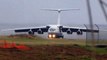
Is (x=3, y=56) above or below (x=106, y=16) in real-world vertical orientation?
below

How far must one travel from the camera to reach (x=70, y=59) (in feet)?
82.4

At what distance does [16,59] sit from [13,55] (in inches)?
89.2

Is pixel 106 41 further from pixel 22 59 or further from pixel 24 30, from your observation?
pixel 24 30

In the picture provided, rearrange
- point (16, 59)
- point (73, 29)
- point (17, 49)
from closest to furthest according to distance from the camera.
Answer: point (16, 59) < point (17, 49) < point (73, 29)

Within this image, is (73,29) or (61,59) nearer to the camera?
(61,59)

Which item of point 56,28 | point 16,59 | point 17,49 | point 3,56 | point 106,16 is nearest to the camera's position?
point 106,16

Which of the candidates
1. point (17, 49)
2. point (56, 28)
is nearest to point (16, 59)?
point (17, 49)

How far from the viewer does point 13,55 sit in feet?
87.9

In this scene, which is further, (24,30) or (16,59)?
(24,30)

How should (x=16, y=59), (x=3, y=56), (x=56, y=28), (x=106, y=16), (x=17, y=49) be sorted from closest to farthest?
(x=106, y=16) < (x=16, y=59) < (x=3, y=56) < (x=17, y=49) < (x=56, y=28)

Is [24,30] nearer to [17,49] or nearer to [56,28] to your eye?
[56,28]

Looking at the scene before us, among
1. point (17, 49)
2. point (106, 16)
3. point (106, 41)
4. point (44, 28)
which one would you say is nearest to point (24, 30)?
point (44, 28)

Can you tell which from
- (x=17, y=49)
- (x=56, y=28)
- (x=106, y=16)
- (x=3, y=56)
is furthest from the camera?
(x=56, y=28)

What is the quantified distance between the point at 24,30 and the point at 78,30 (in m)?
13.8
